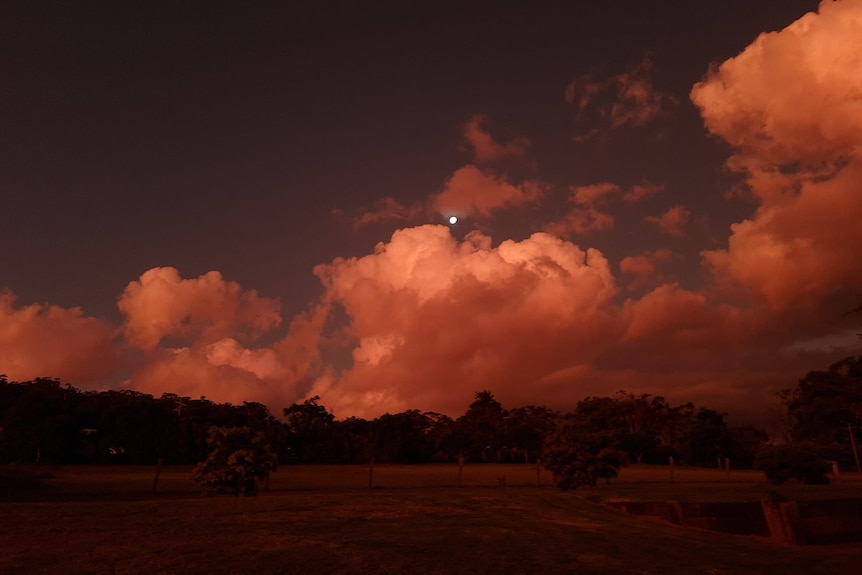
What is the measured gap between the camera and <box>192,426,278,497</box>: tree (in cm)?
2417

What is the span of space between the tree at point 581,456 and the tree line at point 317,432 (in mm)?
23467

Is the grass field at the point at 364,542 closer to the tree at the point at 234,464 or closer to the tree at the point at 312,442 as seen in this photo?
the tree at the point at 234,464

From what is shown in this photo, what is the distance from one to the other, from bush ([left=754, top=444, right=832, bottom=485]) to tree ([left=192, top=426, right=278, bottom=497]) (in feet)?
80.7

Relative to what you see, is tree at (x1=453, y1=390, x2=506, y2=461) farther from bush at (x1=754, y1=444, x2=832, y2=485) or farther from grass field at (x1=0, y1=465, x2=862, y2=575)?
grass field at (x1=0, y1=465, x2=862, y2=575)

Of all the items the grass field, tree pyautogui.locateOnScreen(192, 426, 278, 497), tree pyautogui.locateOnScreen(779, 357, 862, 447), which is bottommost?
the grass field

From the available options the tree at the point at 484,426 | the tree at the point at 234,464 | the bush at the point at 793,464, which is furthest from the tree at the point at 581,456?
the tree at the point at 484,426

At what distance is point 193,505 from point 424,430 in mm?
94591

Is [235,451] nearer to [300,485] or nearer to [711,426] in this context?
[300,485]

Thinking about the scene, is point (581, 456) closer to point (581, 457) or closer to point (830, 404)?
point (581, 457)

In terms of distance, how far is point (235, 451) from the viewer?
24734mm

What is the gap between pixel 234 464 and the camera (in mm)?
24234

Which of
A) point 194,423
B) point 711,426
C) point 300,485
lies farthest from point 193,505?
point 711,426

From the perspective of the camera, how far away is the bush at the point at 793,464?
31.2 m

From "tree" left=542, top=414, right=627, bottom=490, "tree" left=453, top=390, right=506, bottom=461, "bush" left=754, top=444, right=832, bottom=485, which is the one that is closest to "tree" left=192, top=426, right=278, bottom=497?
"tree" left=542, top=414, right=627, bottom=490
